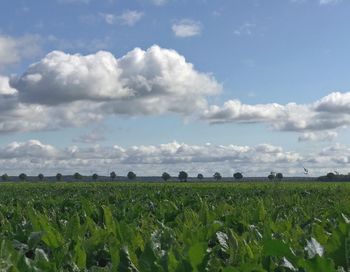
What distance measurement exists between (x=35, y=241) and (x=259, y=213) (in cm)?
246

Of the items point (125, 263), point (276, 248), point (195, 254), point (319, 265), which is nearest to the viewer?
point (319, 265)

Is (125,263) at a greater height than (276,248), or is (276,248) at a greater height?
(276,248)

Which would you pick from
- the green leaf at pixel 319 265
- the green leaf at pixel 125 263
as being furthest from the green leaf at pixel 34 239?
the green leaf at pixel 319 265

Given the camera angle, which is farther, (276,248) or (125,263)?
(125,263)

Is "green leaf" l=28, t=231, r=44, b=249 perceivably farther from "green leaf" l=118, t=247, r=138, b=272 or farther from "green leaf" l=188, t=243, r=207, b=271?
"green leaf" l=188, t=243, r=207, b=271

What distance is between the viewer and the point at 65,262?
2906 mm

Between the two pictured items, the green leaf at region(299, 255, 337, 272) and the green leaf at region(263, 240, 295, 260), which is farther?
the green leaf at region(263, 240, 295, 260)

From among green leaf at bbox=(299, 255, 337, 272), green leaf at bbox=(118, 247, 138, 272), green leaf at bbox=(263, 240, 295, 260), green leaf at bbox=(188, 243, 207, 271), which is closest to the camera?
green leaf at bbox=(299, 255, 337, 272)

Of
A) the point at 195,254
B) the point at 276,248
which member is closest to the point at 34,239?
the point at 195,254

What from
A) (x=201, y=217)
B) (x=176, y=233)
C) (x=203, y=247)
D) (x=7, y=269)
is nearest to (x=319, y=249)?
(x=203, y=247)

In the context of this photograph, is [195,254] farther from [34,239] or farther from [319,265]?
[34,239]

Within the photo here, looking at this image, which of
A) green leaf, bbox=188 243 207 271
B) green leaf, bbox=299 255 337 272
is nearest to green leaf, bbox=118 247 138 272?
green leaf, bbox=188 243 207 271

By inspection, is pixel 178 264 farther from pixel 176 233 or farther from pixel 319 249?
pixel 176 233

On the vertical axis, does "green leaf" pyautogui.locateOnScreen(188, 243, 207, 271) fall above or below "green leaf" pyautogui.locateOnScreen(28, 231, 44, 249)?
above
